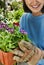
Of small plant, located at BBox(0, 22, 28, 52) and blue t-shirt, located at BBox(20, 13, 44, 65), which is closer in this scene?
small plant, located at BBox(0, 22, 28, 52)

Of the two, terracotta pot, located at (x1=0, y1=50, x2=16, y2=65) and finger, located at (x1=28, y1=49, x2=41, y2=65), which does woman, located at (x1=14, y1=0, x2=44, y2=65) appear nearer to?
finger, located at (x1=28, y1=49, x2=41, y2=65)

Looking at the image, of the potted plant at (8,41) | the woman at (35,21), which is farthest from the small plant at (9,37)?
the woman at (35,21)

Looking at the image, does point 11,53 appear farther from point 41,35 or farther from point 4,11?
point 4,11

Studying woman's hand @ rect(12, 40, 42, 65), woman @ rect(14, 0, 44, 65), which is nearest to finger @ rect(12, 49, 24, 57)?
woman's hand @ rect(12, 40, 42, 65)

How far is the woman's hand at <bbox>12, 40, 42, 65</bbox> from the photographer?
1604mm

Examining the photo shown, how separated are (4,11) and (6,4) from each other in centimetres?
33

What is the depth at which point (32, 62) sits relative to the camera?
1659 mm

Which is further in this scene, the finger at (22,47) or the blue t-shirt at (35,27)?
the blue t-shirt at (35,27)

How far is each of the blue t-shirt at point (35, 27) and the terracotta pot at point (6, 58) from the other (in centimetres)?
31

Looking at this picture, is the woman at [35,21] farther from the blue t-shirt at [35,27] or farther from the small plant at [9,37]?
the small plant at [9,37]

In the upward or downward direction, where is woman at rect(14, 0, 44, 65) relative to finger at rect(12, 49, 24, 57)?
upward

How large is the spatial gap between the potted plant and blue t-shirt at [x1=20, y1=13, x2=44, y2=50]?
0.19m

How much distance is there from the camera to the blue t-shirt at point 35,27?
185cm

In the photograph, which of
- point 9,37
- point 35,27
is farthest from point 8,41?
point 35,27
